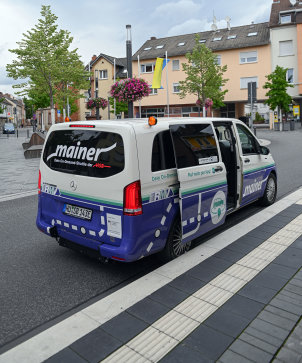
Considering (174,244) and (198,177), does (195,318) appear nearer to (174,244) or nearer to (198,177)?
(174,244)

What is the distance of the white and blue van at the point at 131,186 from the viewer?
12.6 feet

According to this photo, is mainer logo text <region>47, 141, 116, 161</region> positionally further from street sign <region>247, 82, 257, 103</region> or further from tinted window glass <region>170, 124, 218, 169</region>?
street sign <region>247, 82, 257, 103</region>

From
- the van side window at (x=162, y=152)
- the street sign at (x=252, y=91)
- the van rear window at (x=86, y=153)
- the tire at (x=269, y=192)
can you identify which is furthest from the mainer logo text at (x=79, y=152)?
the street sign at (x=252, y=91)

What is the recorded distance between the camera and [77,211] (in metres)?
4.26

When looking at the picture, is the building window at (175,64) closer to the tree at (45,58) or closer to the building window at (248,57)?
the building window at (248,57)

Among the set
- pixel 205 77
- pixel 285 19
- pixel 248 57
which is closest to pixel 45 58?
pixel 205 77

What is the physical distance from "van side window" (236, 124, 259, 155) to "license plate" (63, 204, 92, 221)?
3.03 meters

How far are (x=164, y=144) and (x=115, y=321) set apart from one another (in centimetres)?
197

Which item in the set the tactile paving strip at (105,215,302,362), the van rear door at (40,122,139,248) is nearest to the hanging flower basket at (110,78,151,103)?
the van rear door at (40,122,139,248)

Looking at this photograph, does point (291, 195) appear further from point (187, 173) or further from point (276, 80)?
point (276, 80)

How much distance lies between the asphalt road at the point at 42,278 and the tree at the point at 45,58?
24.4 meters

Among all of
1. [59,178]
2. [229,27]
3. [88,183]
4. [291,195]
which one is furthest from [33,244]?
[229,27]

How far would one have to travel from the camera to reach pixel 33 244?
5.40 metres

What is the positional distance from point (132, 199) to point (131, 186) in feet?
0.45
